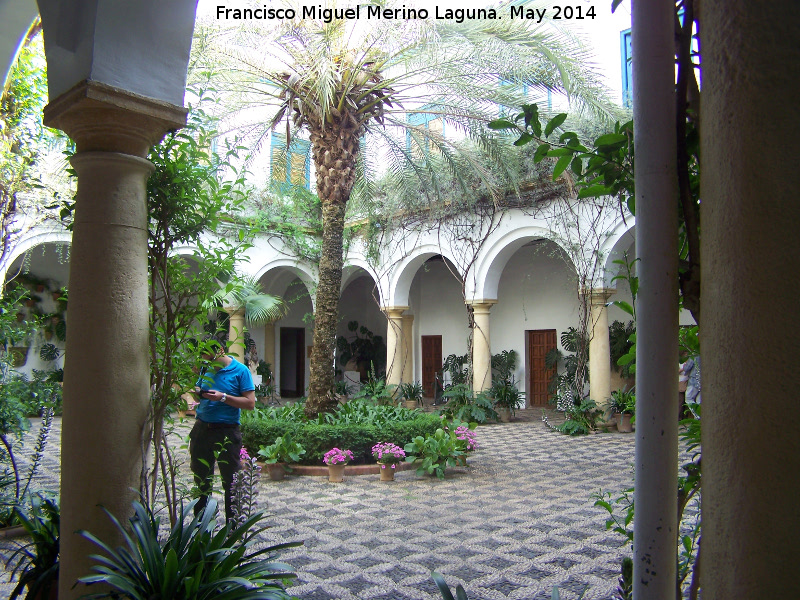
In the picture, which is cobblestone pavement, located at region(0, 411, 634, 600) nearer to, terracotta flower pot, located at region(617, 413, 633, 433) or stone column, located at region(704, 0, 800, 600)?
terracotta flower pot, located at region(617, 413, 633, 433)

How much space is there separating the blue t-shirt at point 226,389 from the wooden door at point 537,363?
12323 mm

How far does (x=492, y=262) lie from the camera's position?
1381 centimetres

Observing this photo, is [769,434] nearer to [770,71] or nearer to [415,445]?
[770,71]

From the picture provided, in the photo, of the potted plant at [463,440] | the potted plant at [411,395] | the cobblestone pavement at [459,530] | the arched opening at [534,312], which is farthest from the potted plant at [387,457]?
the arched opening at [534,312]

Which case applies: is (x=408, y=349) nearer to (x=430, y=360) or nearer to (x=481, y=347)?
(x=430, y=360)

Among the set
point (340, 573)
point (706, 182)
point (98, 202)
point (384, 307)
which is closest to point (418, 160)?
point (384, 307)

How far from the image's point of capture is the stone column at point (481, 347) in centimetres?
1384

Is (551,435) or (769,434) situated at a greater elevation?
(769,434)

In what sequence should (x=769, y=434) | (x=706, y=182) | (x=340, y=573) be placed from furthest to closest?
(x=340, y=573) → (x=706, y=182) → (x=769, y=434)

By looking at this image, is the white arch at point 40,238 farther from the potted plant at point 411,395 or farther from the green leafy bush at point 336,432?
the potted plant at point 411,395

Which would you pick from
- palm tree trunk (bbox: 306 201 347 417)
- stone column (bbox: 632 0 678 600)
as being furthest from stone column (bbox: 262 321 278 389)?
stone column (bbox: 632 0 678 600)

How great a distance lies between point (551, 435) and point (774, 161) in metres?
10.9

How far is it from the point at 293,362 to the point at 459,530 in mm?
17271

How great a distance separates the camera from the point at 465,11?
8.48 metres
